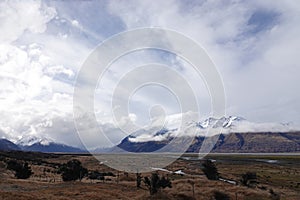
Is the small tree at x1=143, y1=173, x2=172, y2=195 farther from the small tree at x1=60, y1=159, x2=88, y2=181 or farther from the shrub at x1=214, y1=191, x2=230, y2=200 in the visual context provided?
the small tree at x1=60, y1=159, x2=88, y2=181

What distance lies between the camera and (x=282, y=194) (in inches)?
2564

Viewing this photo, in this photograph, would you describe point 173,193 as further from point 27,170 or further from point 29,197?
point 27,170

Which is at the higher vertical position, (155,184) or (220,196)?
(155,184)

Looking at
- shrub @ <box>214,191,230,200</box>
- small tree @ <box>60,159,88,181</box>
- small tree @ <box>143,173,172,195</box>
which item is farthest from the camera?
small tree @ <box>60,159,88,181</box>

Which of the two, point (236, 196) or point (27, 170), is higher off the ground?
point (27, 170)

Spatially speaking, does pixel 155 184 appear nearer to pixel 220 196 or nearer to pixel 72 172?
pixel 220 196

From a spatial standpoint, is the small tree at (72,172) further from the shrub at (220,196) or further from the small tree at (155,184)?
the shrub at (220,196)

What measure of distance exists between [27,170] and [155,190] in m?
36.9

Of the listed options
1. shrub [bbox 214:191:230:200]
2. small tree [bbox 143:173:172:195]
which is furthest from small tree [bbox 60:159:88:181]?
shrub [bbox 214:191:230:200]

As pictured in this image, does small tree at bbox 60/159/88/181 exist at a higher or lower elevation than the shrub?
higher

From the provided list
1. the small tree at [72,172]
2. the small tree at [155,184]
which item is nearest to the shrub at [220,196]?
the small tree at [155,184]

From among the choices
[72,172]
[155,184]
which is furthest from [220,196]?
[72,172]

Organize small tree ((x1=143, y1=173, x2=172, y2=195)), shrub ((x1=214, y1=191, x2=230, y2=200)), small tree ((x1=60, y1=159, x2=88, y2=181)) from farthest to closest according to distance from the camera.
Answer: small tree ((x1=60, y1=159, x2=88, y2=181)) → shrub ((x1=214, y1=191, x2=230, y2=200)) → small tree ((x1=143, y1=173, x2=172, y2=195))

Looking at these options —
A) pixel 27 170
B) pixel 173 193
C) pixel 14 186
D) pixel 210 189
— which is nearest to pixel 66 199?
pixel 14 186
